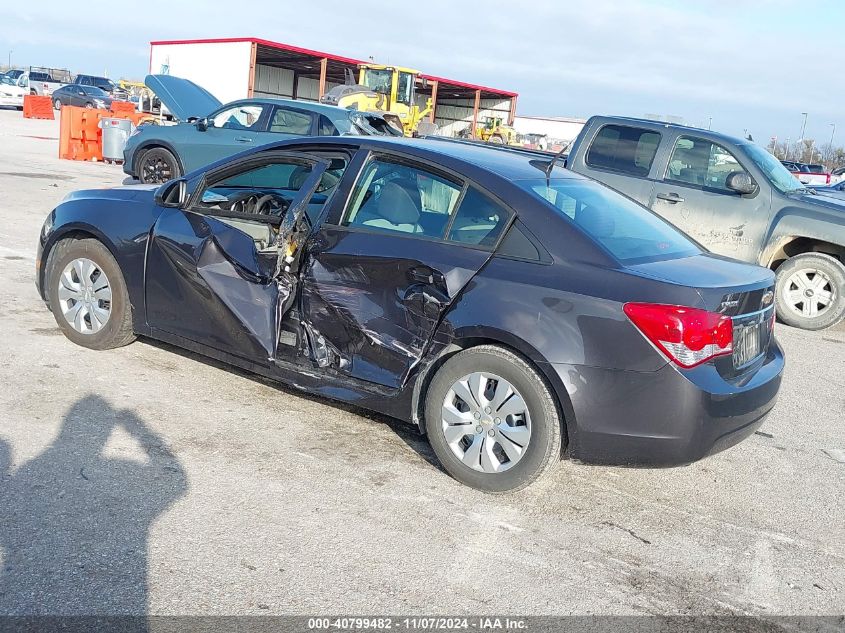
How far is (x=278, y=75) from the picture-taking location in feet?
131

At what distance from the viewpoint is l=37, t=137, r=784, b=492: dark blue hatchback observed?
3.84 metres

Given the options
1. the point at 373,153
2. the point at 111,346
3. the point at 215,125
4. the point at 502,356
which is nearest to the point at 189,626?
the point at 502,356

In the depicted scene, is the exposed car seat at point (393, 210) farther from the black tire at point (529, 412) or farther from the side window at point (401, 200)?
the black tire at point (529, 412)

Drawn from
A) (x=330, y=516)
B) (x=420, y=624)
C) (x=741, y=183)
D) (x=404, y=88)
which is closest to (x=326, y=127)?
(x=741, y=183)

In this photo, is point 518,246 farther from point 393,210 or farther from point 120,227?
point 120,227

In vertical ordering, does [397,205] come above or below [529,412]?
above

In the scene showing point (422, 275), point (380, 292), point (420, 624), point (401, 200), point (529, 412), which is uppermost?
point (401, 200)

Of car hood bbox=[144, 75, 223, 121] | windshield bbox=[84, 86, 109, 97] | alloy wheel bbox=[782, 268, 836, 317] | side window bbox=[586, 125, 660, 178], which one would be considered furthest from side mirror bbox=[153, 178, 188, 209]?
windshield bbox=[84, 86, 109, 97]

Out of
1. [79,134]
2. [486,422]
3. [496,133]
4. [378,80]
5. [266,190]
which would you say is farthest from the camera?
[496,133]

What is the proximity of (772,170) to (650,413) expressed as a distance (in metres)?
6.33

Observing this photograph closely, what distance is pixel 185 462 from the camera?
415cm

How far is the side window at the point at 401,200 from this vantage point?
4.43 metres

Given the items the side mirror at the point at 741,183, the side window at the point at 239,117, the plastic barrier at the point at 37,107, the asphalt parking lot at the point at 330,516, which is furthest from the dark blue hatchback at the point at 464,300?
the plastic barrier at the point at 37,107

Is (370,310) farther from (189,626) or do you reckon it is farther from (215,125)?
(215,125)
